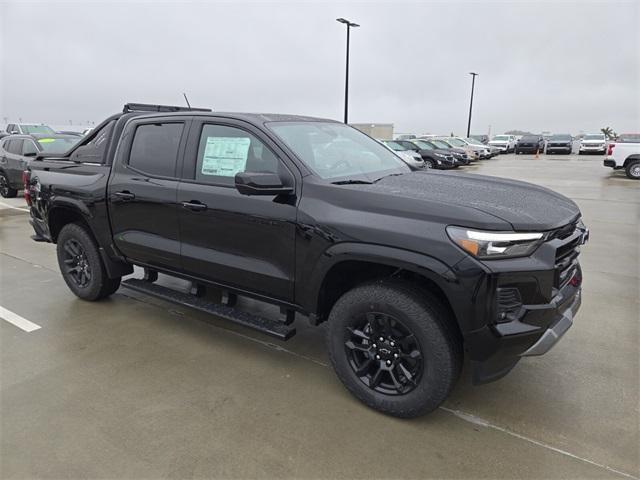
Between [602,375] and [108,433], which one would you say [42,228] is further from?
[602,375]

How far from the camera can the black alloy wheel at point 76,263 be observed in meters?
4.52

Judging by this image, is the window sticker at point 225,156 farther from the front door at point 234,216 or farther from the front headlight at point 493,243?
the front headlight at point 493,243

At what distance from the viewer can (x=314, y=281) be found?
290 centimetres

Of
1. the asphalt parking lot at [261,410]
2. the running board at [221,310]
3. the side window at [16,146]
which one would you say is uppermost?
the side window at [16,146]

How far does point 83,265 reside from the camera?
15.0 feet

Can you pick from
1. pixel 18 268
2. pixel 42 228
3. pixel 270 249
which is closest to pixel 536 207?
pixel 270 249

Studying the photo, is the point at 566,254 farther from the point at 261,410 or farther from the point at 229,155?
the point at 229,155

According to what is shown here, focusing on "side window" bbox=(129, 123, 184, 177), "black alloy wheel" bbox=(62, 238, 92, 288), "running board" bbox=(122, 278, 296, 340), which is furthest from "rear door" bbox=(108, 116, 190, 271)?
"black alloy wheel" bbox=(62, 238, 92, 288)

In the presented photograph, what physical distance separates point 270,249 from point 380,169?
1.13 m

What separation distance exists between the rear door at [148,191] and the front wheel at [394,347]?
1.65 metres

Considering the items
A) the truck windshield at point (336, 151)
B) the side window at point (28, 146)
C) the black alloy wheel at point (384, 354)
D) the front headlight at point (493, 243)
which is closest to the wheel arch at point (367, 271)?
the front headlight at point (493, 243)

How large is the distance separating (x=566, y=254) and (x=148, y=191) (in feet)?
10.3

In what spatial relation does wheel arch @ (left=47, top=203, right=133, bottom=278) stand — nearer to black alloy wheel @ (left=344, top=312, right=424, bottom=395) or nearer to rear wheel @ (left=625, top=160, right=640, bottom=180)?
black alloy wheel @ (left=344, top=312, right=424, bottom=395)

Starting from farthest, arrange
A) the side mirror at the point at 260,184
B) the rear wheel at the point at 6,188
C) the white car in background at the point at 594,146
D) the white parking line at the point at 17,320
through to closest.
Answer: the white car in background at the point at 594,146 < the rear wheel at the point at 6,188 < the white parking line at the point at 17,320 < the side mirror at the point at 260,184
